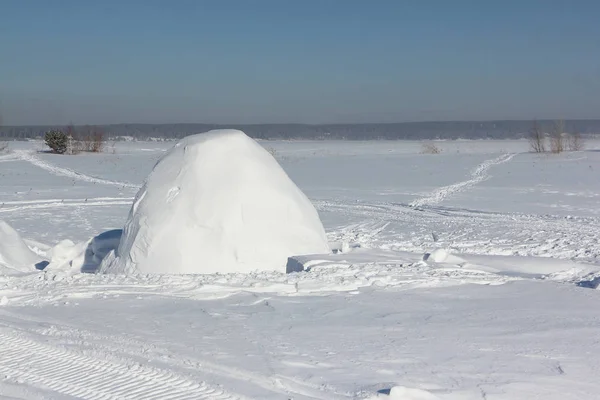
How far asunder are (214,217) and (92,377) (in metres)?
4.28

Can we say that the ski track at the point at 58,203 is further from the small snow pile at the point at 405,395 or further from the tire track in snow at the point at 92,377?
the small snow pile at the point at 405,395

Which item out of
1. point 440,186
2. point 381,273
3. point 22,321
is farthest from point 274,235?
point 440,186

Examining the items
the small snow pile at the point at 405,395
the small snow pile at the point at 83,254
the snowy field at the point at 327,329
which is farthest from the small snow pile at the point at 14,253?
the small snow pile at the point at 405,395

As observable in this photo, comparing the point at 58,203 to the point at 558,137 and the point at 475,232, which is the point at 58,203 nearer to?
the point at 475,232

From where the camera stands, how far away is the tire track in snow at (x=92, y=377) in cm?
436

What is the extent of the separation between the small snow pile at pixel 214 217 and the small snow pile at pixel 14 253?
1551 mm

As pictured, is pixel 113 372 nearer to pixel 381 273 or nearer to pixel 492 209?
pixel 381 273

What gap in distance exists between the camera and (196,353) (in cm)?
521

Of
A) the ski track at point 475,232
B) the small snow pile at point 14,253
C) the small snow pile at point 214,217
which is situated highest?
the small snow pile at point 214,217

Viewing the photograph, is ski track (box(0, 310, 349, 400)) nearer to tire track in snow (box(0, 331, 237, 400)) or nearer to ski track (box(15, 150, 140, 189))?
tire track in snow (box(0, 331, 237, 400))

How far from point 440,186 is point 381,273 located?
17036 millimetres

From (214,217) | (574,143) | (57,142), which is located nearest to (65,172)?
(57,142)

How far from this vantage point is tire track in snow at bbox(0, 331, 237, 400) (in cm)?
436

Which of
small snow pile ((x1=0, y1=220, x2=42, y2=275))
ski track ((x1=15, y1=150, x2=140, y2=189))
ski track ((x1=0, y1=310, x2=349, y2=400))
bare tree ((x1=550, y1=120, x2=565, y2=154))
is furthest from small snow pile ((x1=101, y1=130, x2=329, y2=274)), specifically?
bare tree ((x1=550, y1=120, x2=565, y2=154))
